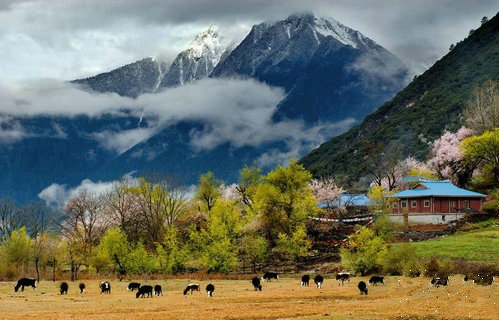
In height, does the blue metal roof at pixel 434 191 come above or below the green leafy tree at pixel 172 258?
above

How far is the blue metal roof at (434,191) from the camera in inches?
4205

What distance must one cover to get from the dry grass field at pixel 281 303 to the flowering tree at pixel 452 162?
73688 millimetres

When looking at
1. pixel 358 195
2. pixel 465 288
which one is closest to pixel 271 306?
pixel 465 288

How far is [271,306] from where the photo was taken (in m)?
42.1

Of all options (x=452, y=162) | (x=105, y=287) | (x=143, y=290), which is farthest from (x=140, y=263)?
(x=452, y=162)

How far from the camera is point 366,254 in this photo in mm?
71125

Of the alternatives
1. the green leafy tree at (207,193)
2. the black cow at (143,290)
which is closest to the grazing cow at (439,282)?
the black cow at (143,290)

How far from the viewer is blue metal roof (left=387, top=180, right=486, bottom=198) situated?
4205 inches

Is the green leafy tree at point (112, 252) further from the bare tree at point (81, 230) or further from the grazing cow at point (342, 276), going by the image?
the grazing cow at point (342, 276)

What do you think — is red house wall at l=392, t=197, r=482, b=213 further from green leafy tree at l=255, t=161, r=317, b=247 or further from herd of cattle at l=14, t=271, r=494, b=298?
herd of cattle at l=14, t=271, r=494, b=298

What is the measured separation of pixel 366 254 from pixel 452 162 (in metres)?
70.4

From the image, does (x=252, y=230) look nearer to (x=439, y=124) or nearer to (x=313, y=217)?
(x=313, y=217)

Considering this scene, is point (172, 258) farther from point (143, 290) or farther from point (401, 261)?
point (143, 290)

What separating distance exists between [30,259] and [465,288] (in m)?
67.8
